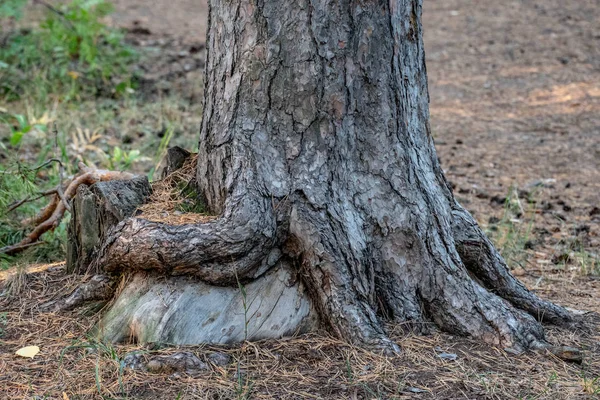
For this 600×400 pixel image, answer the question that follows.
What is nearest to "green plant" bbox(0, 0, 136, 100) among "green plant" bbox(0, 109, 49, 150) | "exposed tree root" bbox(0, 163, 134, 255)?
"green plant" bbox(0, 109, 49, 150)

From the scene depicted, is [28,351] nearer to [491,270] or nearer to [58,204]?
[58,204]

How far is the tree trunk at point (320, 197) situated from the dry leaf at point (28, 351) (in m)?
0.31

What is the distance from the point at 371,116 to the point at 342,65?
25cm

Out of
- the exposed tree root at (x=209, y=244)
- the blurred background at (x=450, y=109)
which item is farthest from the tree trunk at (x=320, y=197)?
the blurred background at (x=450, y=109)

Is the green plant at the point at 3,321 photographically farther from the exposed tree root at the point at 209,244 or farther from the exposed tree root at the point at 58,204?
the exposed tree root at the point at 58,204

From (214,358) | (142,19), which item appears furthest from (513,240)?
(142,19)

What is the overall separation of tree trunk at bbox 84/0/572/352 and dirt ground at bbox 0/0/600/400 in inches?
6.3

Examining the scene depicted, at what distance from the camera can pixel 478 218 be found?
5387mm

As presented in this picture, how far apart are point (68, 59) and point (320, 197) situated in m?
5.70

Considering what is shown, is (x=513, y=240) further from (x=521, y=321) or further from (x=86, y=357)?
(x=86, y=357)

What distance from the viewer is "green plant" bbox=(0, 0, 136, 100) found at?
745cm

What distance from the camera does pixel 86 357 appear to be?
114 inches

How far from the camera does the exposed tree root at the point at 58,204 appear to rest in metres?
3.89

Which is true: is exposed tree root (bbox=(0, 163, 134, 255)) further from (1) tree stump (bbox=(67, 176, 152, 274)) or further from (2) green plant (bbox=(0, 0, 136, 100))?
(2) green plant (bbox=(0, 0, 136, 100))
